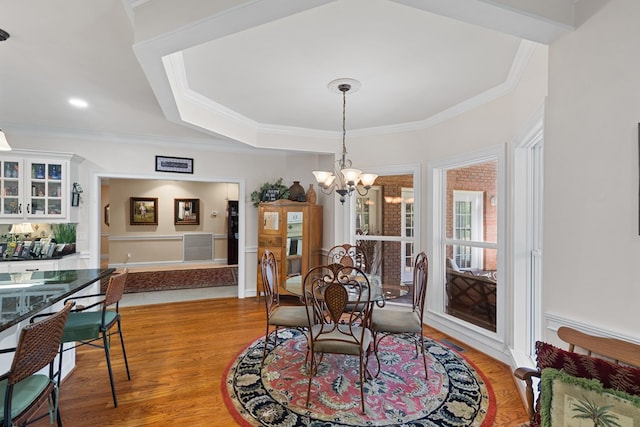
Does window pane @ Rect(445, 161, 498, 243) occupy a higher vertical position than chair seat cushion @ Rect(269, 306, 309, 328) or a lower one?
higher

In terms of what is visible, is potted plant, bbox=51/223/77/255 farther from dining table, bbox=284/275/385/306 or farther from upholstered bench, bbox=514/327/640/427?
upholstered bench, bbox=514/327/640/427

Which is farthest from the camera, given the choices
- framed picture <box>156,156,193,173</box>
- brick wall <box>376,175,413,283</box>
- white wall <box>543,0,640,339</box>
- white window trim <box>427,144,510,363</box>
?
framed picture <box>156,156,193,173</box>

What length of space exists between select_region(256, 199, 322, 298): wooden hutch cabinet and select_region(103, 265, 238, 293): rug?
1.87 m

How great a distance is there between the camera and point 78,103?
11.2 feet

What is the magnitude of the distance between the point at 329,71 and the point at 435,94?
1223 millimetres

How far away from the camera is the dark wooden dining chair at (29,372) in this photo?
4.31 ft

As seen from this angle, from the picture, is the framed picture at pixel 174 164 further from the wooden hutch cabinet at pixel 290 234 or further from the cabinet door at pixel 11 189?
the cabinet door at pixel 11 189

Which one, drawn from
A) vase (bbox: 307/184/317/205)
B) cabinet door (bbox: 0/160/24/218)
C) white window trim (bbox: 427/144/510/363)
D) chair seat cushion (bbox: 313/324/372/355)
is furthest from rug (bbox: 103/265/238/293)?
chair seat cushion (bbox: 313/324/372/355)

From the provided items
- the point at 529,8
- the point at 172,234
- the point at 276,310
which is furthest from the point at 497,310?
the point at 172,234

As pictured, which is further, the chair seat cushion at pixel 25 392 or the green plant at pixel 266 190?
the green plant at pixel 266 190

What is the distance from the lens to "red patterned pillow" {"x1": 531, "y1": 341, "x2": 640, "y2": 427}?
1.24 m

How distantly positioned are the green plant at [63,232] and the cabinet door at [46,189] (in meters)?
0.26

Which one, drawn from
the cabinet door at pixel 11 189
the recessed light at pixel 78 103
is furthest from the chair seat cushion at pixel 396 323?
the cabinet door at pixel 11 189

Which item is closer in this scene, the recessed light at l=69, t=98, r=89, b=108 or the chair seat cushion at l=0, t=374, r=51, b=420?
the chair seat cushion at l=0, t=374, r=51, b=420
